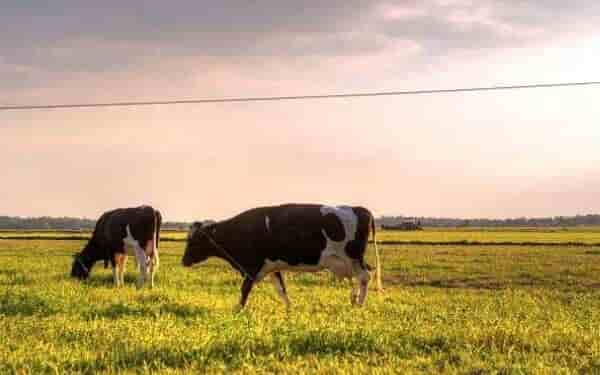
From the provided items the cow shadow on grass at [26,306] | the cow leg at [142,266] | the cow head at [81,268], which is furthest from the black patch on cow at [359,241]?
the cow head at [81,268]

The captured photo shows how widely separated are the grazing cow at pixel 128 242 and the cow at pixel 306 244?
5.74 metres

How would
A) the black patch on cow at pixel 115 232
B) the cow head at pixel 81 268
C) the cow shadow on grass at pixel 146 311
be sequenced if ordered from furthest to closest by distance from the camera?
the cow head at pixel 81 268, the black patch on cow at pixel 115 232, the cow shadow on grass at pixel 146 311

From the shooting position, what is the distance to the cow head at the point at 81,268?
20703 millimetres

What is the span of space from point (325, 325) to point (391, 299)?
5.76 m

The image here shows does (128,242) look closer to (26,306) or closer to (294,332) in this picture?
(26,306)

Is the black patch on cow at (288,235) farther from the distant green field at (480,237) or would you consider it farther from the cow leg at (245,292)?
the distant green field at (480,237)

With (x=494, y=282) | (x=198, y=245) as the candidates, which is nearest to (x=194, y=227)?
(x=198, y=245)

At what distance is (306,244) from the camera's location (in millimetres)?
13688

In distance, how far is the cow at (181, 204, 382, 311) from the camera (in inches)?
539

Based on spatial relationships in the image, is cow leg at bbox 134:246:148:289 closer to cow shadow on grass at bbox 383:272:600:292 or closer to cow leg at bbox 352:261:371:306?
cow leg at bbox 352:261:371:306

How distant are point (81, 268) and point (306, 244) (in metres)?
10.6

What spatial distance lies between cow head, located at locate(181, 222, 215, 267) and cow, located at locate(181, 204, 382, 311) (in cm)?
178

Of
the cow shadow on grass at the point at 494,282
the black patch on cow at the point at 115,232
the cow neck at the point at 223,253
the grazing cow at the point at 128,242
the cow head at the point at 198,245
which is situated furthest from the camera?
the cow shadow on grass at the point at 494,282

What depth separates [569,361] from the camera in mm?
8047
